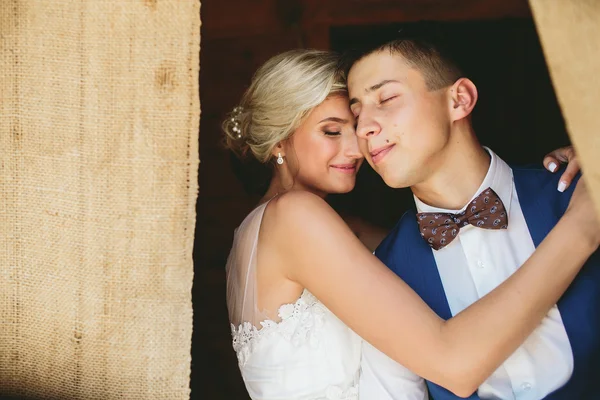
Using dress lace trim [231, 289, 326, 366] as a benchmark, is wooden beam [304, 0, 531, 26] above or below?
above

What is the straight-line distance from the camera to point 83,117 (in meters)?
1.55

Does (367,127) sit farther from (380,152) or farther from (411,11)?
(411,11)

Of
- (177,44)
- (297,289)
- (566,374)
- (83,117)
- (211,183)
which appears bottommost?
(566,374)

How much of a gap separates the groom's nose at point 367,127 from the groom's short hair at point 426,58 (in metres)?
0.25

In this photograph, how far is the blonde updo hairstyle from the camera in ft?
8.23

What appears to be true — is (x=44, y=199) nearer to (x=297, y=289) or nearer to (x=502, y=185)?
(x=297, y=289)

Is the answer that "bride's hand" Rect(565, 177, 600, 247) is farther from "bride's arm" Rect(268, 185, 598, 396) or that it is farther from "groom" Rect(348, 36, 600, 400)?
"groom" Rect(348, 36, 600, 400)

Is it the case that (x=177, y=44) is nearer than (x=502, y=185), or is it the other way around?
(x=177, y=44)

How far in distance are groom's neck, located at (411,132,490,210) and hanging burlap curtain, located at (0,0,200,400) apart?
40.3 inches

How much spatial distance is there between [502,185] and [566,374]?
650 millimetres

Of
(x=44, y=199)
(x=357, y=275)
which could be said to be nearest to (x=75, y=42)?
(x=44, y=199)

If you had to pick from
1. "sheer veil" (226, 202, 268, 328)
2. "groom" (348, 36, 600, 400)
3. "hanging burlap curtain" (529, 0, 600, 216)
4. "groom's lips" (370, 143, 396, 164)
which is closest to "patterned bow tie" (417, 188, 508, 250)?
"groom" (348, 36, 600, 400)

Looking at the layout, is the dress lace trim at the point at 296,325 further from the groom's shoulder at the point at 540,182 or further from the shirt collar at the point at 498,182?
the groom's shoulder at the point at 540,182

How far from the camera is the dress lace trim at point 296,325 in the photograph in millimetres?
2250
